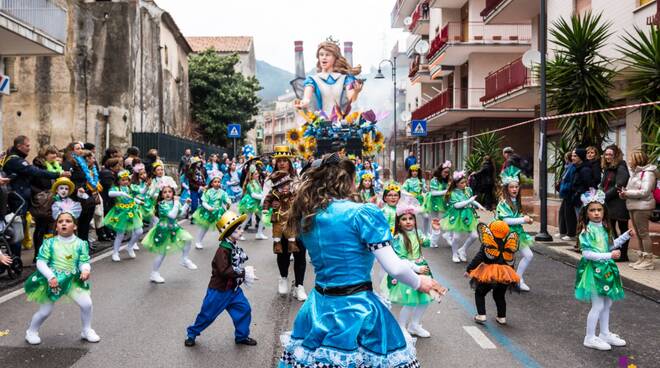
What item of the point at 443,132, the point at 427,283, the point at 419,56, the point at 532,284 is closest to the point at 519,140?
the point at 443,132

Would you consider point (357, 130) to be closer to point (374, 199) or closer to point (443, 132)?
point (374, 199)

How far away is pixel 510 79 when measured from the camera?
71.7 feet

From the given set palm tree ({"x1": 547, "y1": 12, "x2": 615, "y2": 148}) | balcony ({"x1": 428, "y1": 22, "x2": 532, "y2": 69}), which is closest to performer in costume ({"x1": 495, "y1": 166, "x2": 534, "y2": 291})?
palm tree ({"x1": 547, "y1": 12, "x2": 615, "y2": 148})

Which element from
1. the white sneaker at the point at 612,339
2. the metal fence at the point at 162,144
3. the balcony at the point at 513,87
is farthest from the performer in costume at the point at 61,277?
the metal fence at the point at 162,144

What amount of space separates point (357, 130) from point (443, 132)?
2995 centimetres

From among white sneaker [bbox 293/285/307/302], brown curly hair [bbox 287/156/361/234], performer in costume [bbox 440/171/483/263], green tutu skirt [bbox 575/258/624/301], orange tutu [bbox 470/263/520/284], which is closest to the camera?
brown curly hair [bbox 287/156/361/234]

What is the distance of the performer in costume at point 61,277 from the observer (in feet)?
19.4

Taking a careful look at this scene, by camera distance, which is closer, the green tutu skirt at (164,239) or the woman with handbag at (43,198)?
the green tutu skirt at (164,239)

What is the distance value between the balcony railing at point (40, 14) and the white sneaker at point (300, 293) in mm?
10610

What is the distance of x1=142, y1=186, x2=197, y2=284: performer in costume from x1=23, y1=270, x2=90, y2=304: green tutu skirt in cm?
287

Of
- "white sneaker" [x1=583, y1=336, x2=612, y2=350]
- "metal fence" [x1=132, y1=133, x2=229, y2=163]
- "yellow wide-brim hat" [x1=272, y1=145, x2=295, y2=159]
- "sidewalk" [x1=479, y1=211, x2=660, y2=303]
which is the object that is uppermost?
"metal fence" [x1=132, y1=133, x2=229, y2=163]

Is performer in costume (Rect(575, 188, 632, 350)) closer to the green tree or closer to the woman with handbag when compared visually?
the woman with handbag

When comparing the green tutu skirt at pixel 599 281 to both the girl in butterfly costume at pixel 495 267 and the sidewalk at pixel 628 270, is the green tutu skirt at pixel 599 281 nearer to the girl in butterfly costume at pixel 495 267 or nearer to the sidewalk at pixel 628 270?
the girl in butterfly costume at pixel 495 267

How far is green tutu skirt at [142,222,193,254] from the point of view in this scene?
904 centimetres
